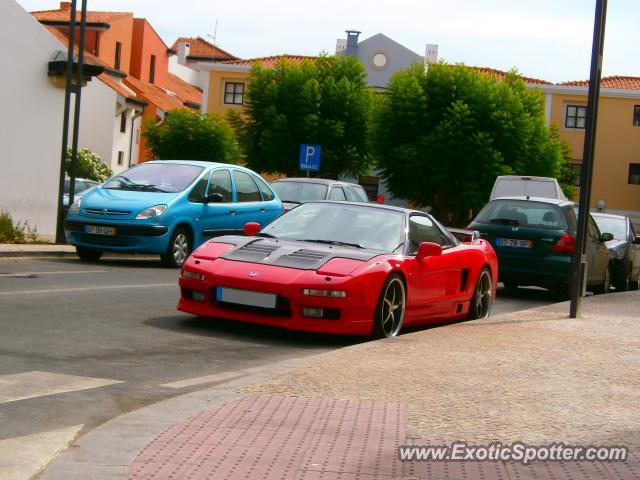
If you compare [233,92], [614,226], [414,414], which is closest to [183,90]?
[233,92]

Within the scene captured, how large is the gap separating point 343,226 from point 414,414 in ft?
18.1

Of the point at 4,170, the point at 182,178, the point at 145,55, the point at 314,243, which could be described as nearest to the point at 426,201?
the point at 145,55

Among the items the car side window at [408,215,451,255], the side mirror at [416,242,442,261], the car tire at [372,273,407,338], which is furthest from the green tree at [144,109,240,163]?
the car tire at [372,273,407,338]

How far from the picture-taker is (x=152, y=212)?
1809cm

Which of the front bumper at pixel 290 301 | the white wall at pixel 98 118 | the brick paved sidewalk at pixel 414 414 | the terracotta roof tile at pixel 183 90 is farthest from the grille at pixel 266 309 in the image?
the terracotta roof tile at pixel 183 90

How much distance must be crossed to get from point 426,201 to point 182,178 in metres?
40.4

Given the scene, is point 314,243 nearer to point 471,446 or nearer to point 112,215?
point 471,446

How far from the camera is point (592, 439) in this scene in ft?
20.7

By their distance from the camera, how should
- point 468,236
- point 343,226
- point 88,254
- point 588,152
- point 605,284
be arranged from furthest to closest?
point 605,284, point 88,254, point 468,236, point 588,152, point 343,226

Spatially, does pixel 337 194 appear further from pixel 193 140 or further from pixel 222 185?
pixel 193 140

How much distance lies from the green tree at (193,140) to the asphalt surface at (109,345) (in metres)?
47.3

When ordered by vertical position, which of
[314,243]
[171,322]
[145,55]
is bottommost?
[171,322]

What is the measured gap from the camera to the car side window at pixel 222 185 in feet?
63.8

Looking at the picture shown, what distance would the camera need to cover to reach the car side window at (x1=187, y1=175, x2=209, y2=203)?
1892cm
